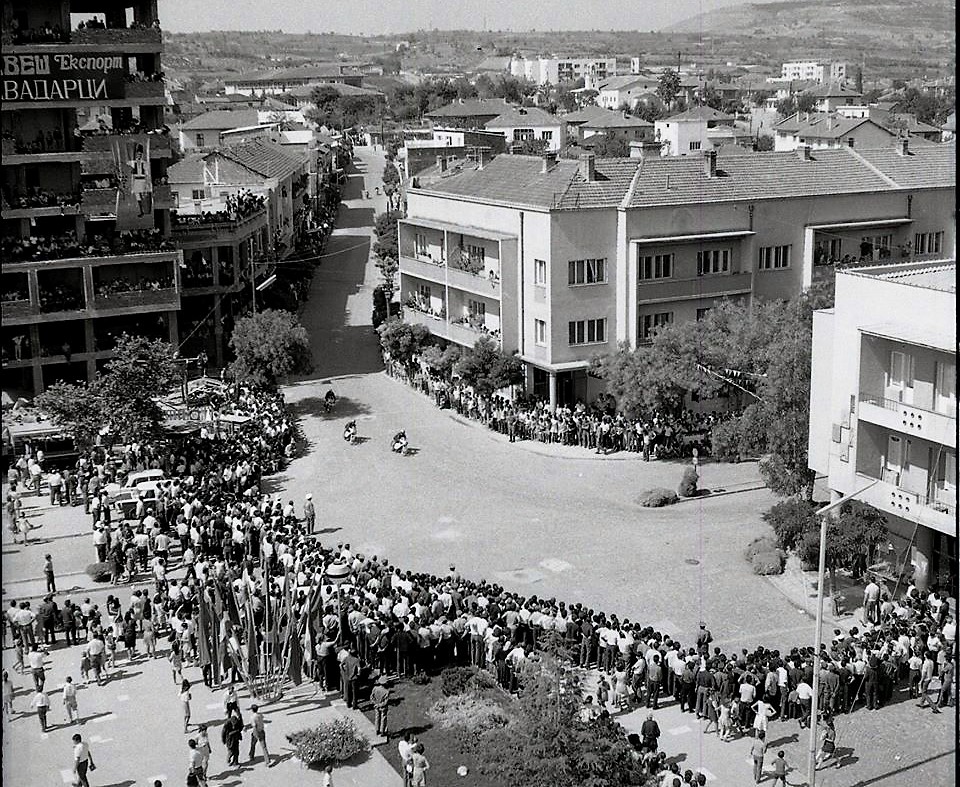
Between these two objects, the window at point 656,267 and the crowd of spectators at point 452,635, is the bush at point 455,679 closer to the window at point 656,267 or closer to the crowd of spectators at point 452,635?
the crowd of spectators at point 452,635

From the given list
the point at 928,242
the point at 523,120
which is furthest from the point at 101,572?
the point at 523,120

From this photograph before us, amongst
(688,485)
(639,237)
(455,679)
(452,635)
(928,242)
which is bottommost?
(688,485)

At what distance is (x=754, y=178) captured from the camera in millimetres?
52938

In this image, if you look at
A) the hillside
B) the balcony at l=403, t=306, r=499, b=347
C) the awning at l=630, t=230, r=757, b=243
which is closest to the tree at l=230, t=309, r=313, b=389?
the balcony at l=403, t=306, r=499, b=347

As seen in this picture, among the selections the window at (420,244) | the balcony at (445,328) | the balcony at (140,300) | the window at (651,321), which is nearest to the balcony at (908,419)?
the window at (651,321)

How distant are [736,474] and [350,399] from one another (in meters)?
18.1

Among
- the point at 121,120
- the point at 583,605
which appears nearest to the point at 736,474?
the point at 583,605

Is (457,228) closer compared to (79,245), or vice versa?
(79,245)

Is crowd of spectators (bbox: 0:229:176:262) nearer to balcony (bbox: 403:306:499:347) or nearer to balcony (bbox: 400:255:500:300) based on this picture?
balcony (bbox: 400:255:500:300)

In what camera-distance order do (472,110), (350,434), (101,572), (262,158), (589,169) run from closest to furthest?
1. (101,572)
2. (350,434)
3. (589,169)
4. (262,158)
5. (472,110)

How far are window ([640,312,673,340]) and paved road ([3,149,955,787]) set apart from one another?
756cm

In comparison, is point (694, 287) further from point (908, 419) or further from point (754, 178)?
point (908, 419)

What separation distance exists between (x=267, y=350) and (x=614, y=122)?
95541mm

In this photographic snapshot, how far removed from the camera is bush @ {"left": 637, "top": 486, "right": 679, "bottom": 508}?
1510 inches
